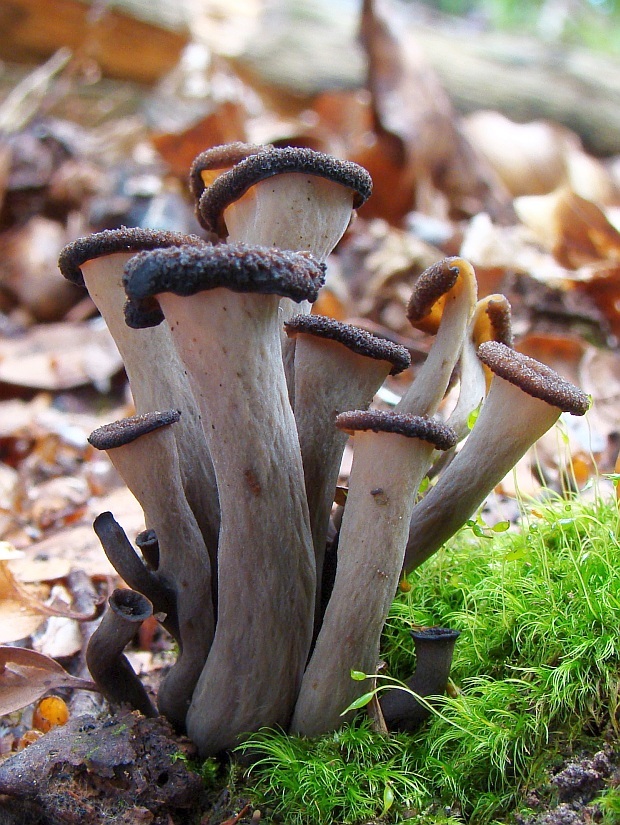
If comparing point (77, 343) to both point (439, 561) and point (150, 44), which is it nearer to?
point (439, 561)

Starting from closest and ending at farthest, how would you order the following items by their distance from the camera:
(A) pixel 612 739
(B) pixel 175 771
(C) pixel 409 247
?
1. (A) pixel 612 739
2. (B) pixel 175 771
3. (C) pixel 409 247

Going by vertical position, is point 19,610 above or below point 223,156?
below

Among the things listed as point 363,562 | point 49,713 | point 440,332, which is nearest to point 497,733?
point 363,562

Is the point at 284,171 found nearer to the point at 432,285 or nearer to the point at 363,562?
the point at 432,285

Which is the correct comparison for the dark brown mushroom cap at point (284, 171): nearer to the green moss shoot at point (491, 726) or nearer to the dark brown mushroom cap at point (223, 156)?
the dark brown mushroom cap at point (223, 156)

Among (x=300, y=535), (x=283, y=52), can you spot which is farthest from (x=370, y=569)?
(x=283, y=52)

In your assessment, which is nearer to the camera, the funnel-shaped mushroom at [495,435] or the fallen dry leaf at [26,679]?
the funnel-shaped mushroom at [495,435]

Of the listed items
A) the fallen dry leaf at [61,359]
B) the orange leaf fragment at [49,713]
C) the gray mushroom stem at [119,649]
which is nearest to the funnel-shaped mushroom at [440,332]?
the gray mushroom stem at [119,649]
